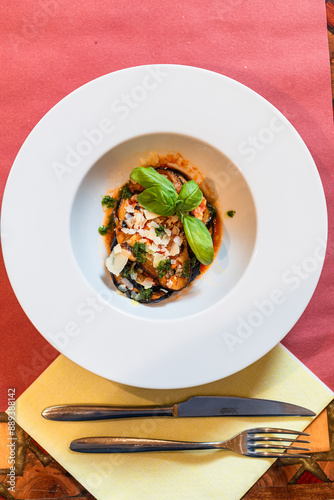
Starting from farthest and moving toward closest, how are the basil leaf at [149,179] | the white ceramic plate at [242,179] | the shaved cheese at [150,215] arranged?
the shaved cheese at [150,215] → the basil leaf at [149,179] → the white ceramic plate at [242,179]

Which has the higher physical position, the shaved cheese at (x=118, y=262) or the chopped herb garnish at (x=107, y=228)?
the chopped herb garnish at (x=107, y=228)

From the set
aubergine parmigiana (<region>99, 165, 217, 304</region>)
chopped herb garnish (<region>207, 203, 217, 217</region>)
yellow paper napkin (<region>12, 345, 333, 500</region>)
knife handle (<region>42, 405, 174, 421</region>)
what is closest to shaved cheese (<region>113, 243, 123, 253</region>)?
aubergine parmigiana (<region>99, 165, 217, 304</region>)

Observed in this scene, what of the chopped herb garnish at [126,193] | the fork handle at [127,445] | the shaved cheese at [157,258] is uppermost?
the chopped herb garnish at [126,193]

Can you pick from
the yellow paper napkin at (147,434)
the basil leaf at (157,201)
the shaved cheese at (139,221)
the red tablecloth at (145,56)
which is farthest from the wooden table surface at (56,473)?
the basil leaf at (157,201)

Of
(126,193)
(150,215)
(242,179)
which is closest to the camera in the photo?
(242,179)

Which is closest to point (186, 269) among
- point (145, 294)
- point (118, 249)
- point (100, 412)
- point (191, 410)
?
point (145, 294)

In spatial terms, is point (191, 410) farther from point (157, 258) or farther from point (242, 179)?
point (242, 179)

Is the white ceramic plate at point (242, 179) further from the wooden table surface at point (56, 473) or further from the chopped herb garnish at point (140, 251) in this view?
the wooden table surface at point (56, 473)
